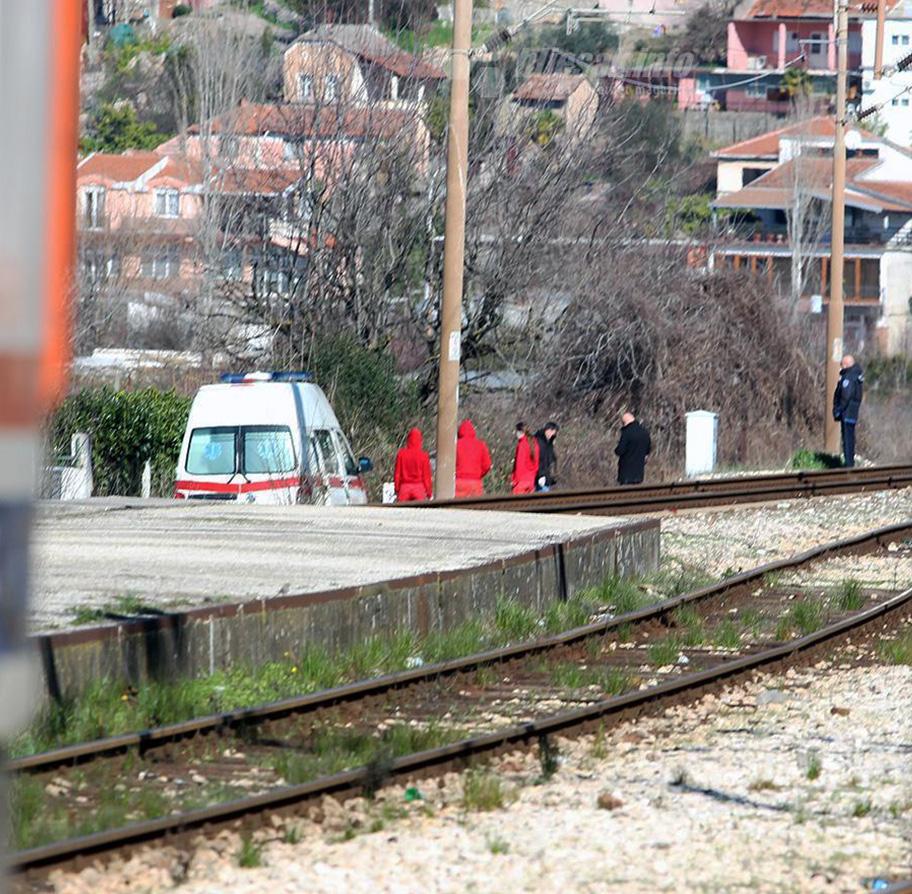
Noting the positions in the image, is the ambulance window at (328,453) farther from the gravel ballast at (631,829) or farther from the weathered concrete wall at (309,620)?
the gravel ballast at (631,829)

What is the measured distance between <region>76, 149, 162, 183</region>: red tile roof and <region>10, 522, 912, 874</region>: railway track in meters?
53.0

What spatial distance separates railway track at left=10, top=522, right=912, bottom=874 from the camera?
7.16 meters

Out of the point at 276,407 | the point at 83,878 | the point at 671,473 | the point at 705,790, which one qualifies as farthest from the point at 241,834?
the point at 671,473

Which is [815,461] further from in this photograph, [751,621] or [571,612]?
[751,621]

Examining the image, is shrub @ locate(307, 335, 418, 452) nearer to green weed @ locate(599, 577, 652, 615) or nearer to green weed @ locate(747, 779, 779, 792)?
green weed @ locate(599, 577, 652, 615)

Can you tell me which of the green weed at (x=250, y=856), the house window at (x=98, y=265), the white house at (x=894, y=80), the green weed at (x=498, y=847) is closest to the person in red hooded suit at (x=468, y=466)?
the green weed at (x=498, y=847)

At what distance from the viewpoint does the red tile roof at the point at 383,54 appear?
111 feet

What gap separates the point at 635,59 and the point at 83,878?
364 feet

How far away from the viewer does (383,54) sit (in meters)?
34.7

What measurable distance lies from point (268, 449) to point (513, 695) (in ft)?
34.2

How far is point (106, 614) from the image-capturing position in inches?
415

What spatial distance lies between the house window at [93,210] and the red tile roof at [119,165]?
953 centimetres

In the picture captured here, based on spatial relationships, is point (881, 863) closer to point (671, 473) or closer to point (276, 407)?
point (276, 407)

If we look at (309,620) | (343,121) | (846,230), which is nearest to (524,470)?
(343,121)
